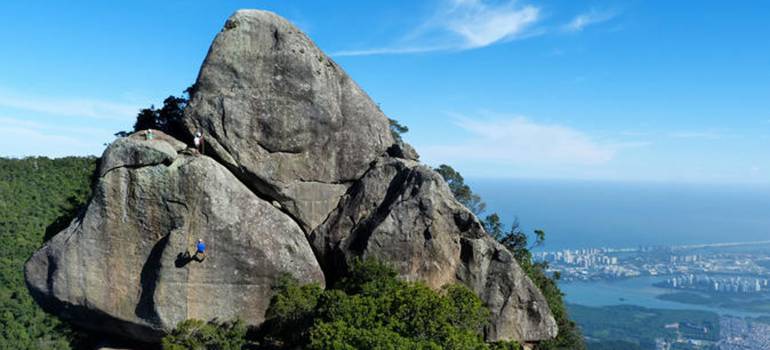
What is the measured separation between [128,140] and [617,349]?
296 feet

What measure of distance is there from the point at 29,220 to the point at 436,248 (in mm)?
43866

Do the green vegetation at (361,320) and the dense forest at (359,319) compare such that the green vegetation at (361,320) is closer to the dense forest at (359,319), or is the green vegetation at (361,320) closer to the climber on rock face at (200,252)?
the dense forest at (359,319)

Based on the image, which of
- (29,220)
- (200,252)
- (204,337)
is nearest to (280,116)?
(200,252)

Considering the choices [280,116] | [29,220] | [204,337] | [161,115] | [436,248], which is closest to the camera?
[204,337]

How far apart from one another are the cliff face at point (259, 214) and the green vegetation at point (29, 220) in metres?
15.7

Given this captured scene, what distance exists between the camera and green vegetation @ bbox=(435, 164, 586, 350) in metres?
27.0

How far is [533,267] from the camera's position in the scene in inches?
1209

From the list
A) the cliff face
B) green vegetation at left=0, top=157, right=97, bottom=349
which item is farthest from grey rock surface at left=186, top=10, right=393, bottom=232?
green vegetation at left=0, top=157, right=97, bottom=349

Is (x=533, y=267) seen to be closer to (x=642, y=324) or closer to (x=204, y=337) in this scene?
(x=204, y=337)

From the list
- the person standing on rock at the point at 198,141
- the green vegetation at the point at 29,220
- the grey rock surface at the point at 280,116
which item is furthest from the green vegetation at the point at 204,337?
the green vegetation at the point at 29,220

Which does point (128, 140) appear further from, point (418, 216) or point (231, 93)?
point (418, 216)

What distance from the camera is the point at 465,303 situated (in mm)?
16484

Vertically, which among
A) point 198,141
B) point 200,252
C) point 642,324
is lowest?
point 642,324

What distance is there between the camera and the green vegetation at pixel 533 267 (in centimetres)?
2700
